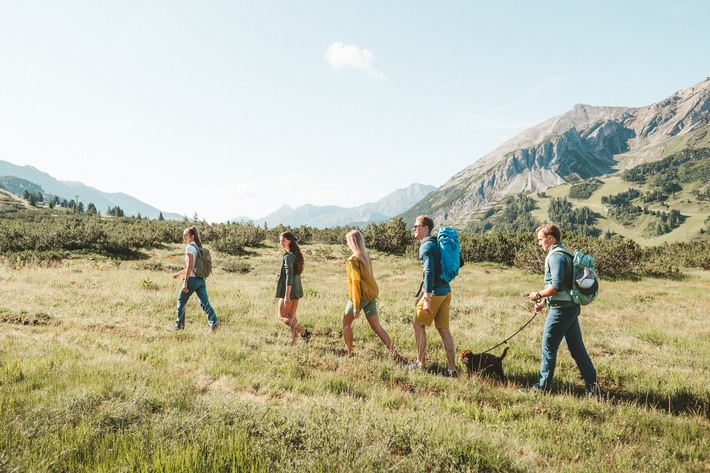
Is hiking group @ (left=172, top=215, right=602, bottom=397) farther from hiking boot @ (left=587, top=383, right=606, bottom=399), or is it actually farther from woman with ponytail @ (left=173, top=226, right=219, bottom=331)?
woman with ponytail @ (left=173, top=226, right=219, bottom=331)

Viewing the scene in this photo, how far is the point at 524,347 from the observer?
26.7 ft

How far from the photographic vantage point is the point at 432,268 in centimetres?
601

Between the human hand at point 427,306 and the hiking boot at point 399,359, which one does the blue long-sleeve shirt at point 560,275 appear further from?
the hiking boot at point 399,359

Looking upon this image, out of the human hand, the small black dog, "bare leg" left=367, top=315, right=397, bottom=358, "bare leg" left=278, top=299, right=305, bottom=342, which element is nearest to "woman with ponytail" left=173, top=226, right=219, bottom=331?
"bare leg" left=278, top=299, right=305, bottom=342

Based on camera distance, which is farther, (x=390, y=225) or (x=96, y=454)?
(x=390, y=225)

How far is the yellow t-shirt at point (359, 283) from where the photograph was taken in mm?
6620

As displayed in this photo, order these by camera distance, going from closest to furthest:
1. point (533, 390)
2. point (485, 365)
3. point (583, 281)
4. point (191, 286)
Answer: point (583, 281)
point (533, 390)
point (485, 365)
point (191, 286)

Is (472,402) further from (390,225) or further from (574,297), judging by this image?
(390,225)

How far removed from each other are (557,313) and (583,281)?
2.07ft

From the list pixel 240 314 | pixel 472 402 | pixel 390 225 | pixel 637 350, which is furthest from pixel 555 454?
pixel 390 225

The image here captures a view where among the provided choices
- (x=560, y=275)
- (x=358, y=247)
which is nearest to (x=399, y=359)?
(x=358, y=247)

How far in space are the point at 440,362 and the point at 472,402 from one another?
208 centimetres

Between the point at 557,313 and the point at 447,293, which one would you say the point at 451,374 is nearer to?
the point at 447,293

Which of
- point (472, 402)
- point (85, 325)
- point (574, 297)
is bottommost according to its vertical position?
point (85, 325)
